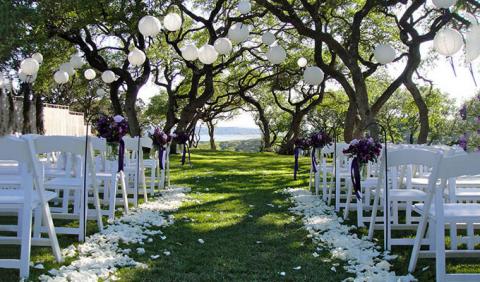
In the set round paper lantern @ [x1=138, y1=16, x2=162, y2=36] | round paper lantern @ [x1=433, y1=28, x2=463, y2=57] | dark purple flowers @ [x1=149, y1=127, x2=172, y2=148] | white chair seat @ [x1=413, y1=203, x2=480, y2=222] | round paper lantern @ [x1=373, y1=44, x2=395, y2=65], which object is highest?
round paper lantern @ [x1=138, y1=16, x2=162, y2=36]

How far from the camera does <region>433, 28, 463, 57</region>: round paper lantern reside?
680 centimetres

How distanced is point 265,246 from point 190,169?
880 cm

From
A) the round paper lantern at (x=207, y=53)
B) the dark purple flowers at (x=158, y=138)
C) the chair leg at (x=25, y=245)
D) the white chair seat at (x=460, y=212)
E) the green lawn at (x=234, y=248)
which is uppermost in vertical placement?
the round paper lantern at (x=207, y=53)

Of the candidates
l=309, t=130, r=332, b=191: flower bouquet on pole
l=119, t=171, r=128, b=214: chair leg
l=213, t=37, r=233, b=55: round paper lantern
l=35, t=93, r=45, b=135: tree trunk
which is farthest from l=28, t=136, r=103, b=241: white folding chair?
l=35, t=93, r=45, b=135: tree trunk

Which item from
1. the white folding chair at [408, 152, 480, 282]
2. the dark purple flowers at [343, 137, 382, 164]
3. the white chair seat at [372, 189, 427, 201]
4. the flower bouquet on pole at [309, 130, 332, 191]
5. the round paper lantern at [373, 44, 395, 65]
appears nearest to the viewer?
Answer: the white folding chair at [408, 152, 480, 282]

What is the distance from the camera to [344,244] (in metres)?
5.06

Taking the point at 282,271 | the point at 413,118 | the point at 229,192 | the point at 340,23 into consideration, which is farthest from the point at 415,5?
the point at 413,118

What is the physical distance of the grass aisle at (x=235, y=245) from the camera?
4023mm

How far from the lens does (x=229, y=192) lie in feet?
30.0

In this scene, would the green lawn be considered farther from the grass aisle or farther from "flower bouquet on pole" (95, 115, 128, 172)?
"flower bouquet on pole" (95, 115, 128, 172)

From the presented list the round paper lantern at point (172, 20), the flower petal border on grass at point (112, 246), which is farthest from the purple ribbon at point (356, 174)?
the round paper lantern at point (172, 20)

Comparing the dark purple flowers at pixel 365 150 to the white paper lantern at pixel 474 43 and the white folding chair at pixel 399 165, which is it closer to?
the white folding chair at pixel 399 165

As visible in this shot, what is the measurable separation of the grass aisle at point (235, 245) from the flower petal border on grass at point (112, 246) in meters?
0.16

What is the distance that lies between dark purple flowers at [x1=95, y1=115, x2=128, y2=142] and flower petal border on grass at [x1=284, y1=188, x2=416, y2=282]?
2605 mm
